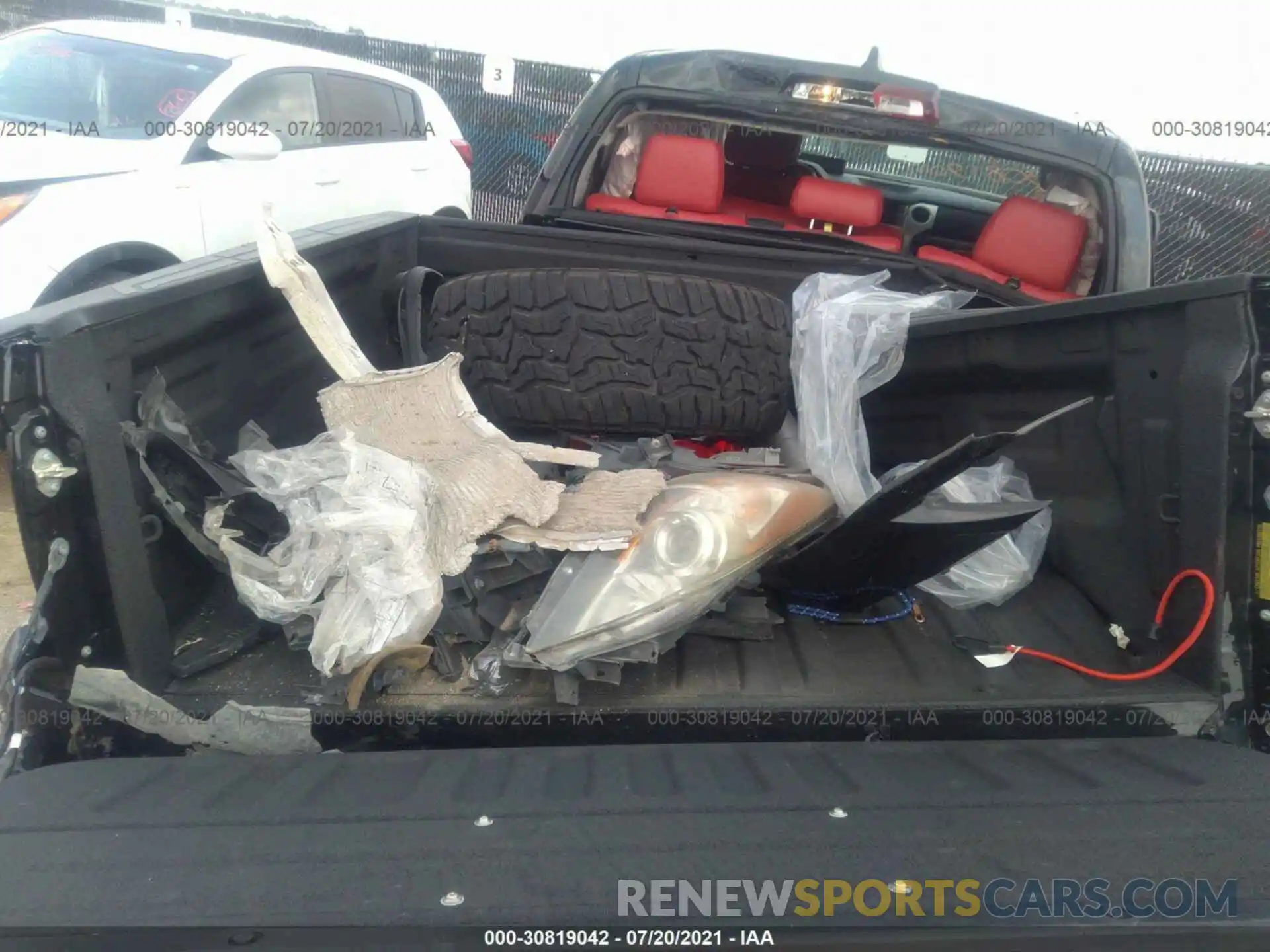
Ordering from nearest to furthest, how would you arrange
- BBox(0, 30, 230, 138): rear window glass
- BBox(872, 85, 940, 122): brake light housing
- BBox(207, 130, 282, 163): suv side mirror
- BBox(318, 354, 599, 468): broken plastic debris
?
BBox(318, 354, 599, 468): broken plastic debris < BBox(872, 85, 940, 122): brake light housing < BBox(0, 30, 230, 138): rear window glass < BBox(207, 130, 282, 163): suv side mirror

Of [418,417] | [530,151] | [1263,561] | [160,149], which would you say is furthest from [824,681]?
[530,151]

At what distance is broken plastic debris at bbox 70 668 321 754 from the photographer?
141 cm

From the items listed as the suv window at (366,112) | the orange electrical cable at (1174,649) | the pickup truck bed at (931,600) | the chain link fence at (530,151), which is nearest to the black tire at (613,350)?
the pickup truck bed at (931,600)

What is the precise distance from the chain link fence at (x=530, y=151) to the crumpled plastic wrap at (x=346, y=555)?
640 centimetres

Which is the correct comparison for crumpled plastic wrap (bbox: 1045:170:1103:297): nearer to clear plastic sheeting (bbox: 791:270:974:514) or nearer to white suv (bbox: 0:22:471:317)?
clear plastic sheeting (bbox: 791:270:974:514)

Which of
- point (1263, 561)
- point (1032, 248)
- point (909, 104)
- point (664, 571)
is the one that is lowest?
point (664, 571)

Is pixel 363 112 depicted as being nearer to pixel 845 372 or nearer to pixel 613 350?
pixel 613 350

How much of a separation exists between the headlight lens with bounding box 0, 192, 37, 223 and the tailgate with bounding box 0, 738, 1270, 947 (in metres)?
3.30

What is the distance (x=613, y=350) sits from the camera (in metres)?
1.97

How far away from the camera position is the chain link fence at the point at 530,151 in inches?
372

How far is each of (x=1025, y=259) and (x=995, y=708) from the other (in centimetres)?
182

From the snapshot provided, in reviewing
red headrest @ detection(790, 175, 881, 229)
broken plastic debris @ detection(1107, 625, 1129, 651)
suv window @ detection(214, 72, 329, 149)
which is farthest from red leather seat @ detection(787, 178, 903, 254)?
suv window @ detection(214, 72, 329, 149)

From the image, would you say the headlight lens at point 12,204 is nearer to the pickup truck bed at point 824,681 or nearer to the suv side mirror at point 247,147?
the suv side mirror at point 247,147

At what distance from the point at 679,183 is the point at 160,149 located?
297 centimetres
